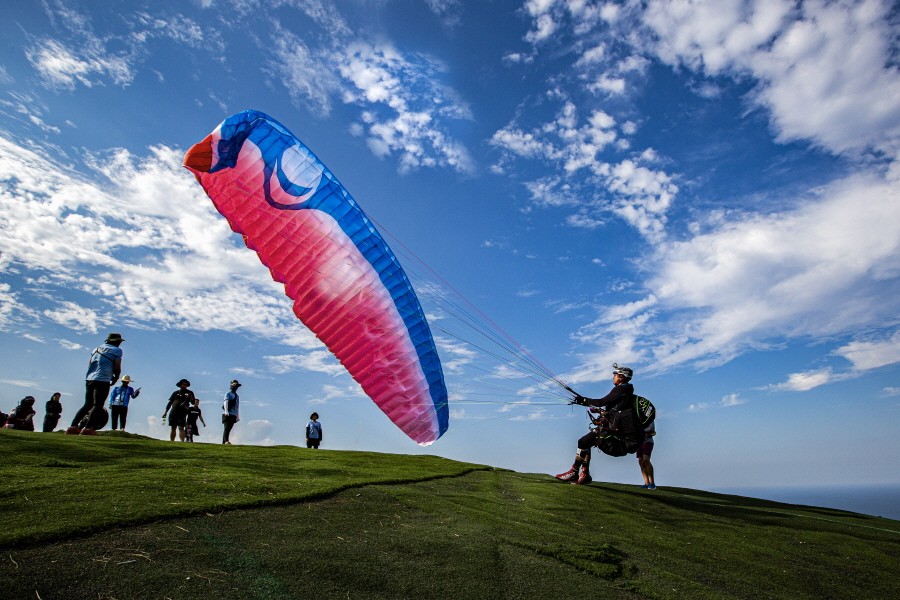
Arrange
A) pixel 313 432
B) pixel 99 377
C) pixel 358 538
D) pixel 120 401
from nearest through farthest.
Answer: pixel 358 538
pixel 99 377
pixel 120 401
pixel 313 432

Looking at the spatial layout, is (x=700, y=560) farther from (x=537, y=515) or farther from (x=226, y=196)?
(x=226, y=196)

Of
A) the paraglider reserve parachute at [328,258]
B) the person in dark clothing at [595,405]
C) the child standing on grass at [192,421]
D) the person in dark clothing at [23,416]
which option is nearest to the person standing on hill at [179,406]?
the child standing on grass at [192,421]

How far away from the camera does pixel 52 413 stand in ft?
50.2

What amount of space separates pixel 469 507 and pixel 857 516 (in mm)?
11274

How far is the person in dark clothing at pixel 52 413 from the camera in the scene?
15117mm

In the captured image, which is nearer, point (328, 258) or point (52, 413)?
point (328, 258)

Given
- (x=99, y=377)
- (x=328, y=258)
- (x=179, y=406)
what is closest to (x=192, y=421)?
(x=179, y=406)

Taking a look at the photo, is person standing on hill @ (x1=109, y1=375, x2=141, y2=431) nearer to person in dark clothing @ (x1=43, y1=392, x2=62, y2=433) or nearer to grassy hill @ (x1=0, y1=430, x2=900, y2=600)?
person in dark clothing @ (x1=43, y1=392, x2=62, y2=433)

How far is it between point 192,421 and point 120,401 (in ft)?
7.81

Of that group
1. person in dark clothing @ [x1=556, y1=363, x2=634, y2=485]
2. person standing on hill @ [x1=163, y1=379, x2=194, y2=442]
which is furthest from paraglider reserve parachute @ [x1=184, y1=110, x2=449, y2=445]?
person standing on hill @ [x1=163, y1=379, x2=194, y2=442]

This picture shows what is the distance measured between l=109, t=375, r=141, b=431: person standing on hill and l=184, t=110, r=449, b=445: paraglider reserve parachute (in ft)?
26.2

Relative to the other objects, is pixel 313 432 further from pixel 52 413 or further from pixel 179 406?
pixel 52 413

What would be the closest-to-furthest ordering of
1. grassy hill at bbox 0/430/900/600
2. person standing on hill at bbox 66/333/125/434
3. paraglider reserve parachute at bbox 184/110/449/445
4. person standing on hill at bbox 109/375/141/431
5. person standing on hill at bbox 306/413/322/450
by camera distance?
1. grassy hill at bbox 0/430/900/600
2. paraglider reserve parachute at bbox 184/110/449/445
3. person standing on hill at bbox 66/333/125/434
4. person standing on hill at bbox 109/375/141/431
5. person standing on hill at bbox 306/413/322/450

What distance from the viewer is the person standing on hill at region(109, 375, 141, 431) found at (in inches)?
574
